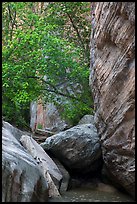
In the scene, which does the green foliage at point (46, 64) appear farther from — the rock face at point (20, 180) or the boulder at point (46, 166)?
the rock face at point (20, 180)

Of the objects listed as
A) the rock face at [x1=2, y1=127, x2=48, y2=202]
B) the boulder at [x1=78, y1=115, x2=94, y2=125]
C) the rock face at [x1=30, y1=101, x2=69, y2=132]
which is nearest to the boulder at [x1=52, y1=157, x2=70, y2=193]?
the rock face at [x1=2, y1=127, x2=48, y2=202]

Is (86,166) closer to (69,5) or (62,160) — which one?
(62,160)

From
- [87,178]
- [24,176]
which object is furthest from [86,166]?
[24,176]

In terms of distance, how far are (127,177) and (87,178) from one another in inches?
121

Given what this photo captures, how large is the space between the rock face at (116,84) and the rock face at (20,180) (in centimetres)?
196

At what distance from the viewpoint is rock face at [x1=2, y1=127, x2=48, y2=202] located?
20.1 feet

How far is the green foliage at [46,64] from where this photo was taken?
14062 millimetres

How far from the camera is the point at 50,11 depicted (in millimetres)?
16688

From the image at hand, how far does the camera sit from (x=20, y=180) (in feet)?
21.0

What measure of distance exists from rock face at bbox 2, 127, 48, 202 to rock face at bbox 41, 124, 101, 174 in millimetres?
2978

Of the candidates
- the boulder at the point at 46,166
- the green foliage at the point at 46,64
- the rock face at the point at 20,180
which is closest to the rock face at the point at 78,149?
the boulder at the point at 46,166

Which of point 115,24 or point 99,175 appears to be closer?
point 115,24

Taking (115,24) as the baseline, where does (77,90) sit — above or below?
below

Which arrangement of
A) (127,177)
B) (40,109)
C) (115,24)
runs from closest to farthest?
(115,24)
(127,177)
(40,109)
